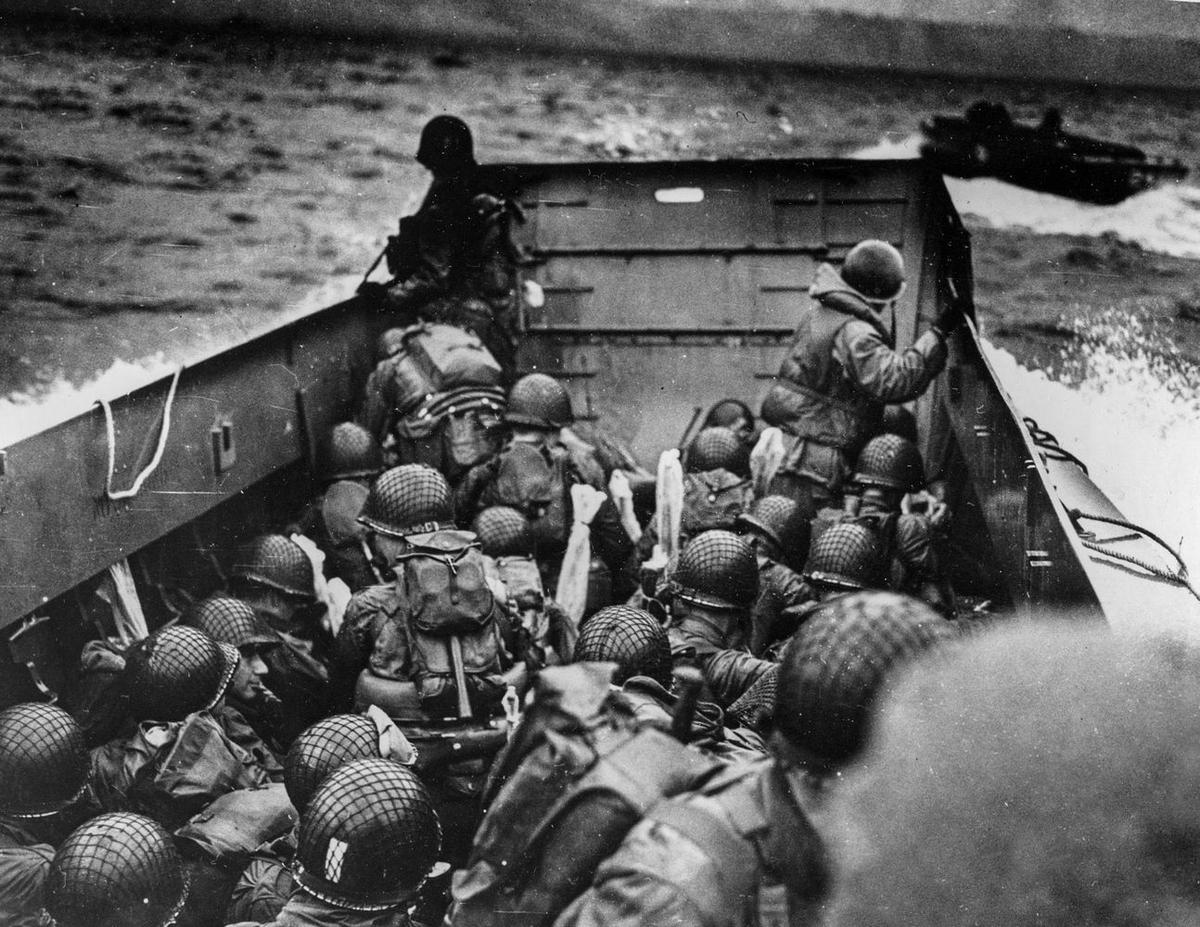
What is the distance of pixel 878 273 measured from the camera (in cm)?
454

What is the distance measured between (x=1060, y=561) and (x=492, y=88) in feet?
8.35

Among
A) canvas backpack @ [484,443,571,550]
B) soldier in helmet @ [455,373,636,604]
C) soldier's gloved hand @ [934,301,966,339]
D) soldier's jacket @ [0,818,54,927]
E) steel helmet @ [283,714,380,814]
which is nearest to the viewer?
soldier's jacket @ [0,818,54,927]

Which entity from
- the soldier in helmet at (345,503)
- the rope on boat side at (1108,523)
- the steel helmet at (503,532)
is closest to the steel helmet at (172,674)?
the soldier in helmet at (345,503)

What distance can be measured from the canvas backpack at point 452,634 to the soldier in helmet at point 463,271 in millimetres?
1691

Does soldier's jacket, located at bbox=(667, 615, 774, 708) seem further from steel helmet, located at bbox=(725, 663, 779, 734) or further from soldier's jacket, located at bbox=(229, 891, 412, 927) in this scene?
soldier's jacket, located at bbox=(229, 891, 412, 927)

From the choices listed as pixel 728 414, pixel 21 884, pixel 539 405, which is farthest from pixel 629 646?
pixel 21 884

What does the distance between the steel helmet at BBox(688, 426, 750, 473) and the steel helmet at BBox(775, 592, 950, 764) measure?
5.80 feet

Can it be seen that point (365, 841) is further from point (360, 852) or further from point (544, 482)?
point (544, 482)

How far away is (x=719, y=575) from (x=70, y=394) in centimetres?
241

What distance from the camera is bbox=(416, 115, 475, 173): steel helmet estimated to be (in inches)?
170

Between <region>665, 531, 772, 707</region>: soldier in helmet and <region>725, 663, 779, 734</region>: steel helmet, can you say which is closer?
<region>725, 663, 779, 734</region>: steel helmet

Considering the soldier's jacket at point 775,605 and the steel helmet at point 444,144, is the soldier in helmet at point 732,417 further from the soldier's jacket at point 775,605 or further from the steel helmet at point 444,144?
the steel helmet at point 444,144

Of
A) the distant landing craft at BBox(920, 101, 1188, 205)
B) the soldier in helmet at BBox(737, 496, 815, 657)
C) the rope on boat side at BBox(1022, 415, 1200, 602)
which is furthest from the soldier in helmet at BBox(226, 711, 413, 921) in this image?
the distant landing craft at BBox(920, 101, 1188, 205)

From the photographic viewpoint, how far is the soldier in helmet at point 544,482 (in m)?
4.66
